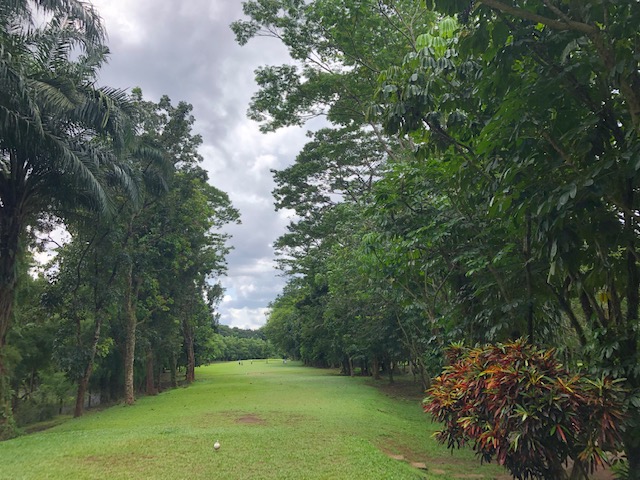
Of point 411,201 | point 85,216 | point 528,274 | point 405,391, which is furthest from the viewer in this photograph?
point 405,391

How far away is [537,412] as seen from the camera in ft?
10.5

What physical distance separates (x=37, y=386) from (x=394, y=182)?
1771 centimetres

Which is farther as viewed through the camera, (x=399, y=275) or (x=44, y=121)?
(x=44, y=121)

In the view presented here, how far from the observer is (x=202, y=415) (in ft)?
39.0

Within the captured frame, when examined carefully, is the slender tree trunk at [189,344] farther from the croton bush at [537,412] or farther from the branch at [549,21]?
the branch at [549,21]

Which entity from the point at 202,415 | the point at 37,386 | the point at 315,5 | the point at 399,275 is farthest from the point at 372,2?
the point at 37,386

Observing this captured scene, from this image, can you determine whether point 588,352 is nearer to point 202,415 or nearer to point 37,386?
point 202,415

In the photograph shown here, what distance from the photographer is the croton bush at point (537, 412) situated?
10.2ft

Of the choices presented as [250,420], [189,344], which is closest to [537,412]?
[250,420]

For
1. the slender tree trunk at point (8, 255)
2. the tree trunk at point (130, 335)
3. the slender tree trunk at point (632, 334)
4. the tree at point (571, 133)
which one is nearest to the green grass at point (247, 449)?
the slender tree trunk at point (8, 255)

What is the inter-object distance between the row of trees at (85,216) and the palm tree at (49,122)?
27 millimetres

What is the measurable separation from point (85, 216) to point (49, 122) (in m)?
3.09

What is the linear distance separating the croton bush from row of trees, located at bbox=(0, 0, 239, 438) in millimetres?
9245

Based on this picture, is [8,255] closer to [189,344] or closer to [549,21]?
[549,21]
